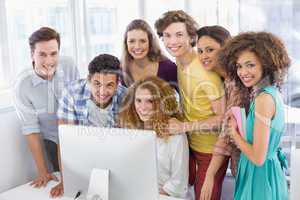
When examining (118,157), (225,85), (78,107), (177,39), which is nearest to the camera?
(118,157)

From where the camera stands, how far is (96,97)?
199 cm

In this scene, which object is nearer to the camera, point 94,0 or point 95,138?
point 95,138

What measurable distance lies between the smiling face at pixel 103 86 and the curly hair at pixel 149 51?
7 centimetres

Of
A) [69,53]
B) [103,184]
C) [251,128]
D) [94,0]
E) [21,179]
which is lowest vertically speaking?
[21,179]

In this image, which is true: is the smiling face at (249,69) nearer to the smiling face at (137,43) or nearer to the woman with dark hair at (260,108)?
the woman with dark hair at (260,108)

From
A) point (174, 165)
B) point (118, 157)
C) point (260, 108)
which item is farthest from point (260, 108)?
point (118, 157)

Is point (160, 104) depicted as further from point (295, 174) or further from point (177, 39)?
point (295, 174)

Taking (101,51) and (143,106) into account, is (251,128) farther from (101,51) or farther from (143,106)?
(101,51)

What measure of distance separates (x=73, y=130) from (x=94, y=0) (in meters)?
Result: 1.06

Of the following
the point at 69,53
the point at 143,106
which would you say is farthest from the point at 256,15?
the point at 69,53

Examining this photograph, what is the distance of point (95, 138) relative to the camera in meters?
1.40

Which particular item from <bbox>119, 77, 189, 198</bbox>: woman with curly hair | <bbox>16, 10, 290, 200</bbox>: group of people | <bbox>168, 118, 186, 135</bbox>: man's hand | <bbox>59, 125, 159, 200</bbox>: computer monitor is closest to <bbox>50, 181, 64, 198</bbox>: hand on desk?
<bbox>16, 10, 290, 200</bbox>: group of people

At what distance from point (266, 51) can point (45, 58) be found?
1.16 metres

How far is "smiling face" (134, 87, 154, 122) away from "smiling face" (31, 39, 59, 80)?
0.55 meters
